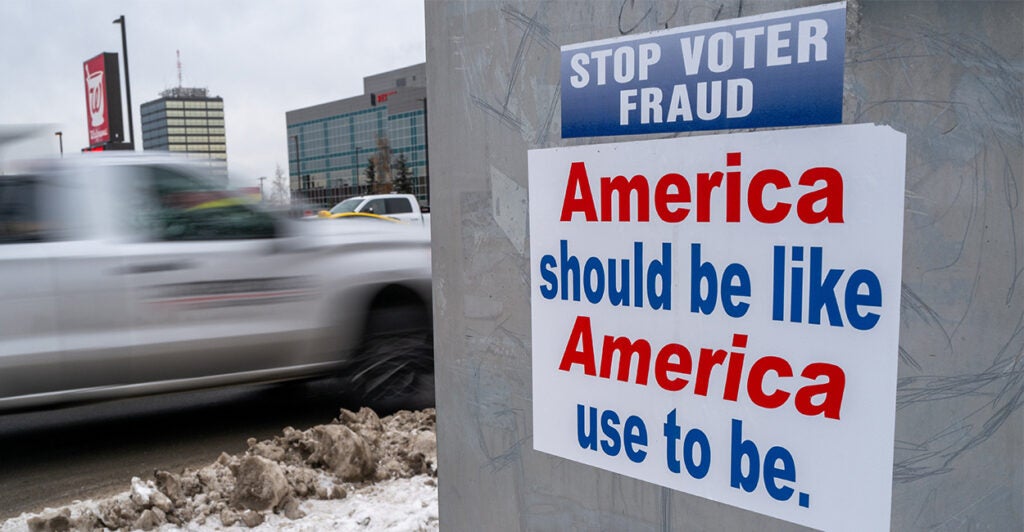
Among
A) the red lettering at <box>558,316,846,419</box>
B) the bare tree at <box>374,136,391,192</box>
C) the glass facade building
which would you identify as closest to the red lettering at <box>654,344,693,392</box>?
the red lettering at <box>558,316,846,419</box>

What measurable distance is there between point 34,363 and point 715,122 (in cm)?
455

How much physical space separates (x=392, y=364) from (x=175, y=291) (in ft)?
Answer: 4.88

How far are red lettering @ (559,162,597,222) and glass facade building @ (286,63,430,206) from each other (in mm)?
87216

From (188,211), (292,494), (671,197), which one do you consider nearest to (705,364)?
(671,197)

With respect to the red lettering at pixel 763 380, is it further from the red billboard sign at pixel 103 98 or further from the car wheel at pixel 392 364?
the red billboard sign at pixel 103 98

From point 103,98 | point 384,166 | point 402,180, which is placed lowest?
point 402,180

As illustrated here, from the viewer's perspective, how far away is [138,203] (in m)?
5.09

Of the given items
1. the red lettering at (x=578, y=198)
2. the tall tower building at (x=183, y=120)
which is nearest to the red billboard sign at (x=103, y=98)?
the red lettering at (x=578, y=198)

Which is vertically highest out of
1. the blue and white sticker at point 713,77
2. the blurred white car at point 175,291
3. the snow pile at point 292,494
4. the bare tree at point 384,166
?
the bare tree at point 384,166

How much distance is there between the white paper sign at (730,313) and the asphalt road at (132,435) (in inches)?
148

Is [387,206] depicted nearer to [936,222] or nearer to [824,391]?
[824,391]

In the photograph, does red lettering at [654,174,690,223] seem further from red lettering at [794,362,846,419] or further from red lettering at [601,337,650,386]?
red lettering at [794,362,846,419]

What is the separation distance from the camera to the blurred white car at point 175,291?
187 inches

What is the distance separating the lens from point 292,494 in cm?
379
